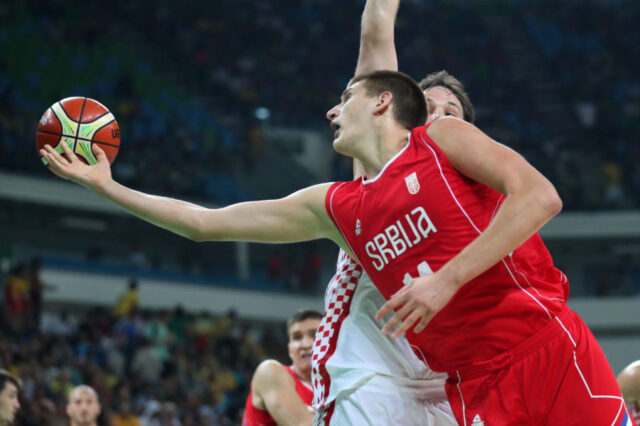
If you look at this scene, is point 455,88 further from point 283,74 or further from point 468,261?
point 283,74

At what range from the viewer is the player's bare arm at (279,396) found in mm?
5559

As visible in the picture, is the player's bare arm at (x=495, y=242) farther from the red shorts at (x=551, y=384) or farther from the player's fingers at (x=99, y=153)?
the player's fingers at (x=99, y=153)

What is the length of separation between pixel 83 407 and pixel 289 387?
3.17 metres

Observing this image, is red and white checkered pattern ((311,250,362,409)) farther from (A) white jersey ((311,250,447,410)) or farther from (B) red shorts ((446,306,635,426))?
(B) red shorts ((446,306,635,426))

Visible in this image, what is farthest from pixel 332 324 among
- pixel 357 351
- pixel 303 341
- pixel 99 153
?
pixel 303 341

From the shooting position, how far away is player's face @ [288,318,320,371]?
6.01m

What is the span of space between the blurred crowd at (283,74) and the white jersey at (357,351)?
14.4 metres

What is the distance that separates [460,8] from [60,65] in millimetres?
13679

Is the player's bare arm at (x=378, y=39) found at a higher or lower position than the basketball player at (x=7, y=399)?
higher

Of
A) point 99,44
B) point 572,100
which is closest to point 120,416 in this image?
point 99,44

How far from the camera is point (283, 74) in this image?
80.0 ft

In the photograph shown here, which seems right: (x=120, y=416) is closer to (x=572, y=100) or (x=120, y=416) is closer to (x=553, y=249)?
(x=553, y=249)

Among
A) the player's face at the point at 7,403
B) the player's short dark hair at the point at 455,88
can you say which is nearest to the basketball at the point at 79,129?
the player's short dark hair at the point at 455,88

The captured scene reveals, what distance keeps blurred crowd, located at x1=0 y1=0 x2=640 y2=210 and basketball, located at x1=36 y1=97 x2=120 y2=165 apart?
13680 mm
